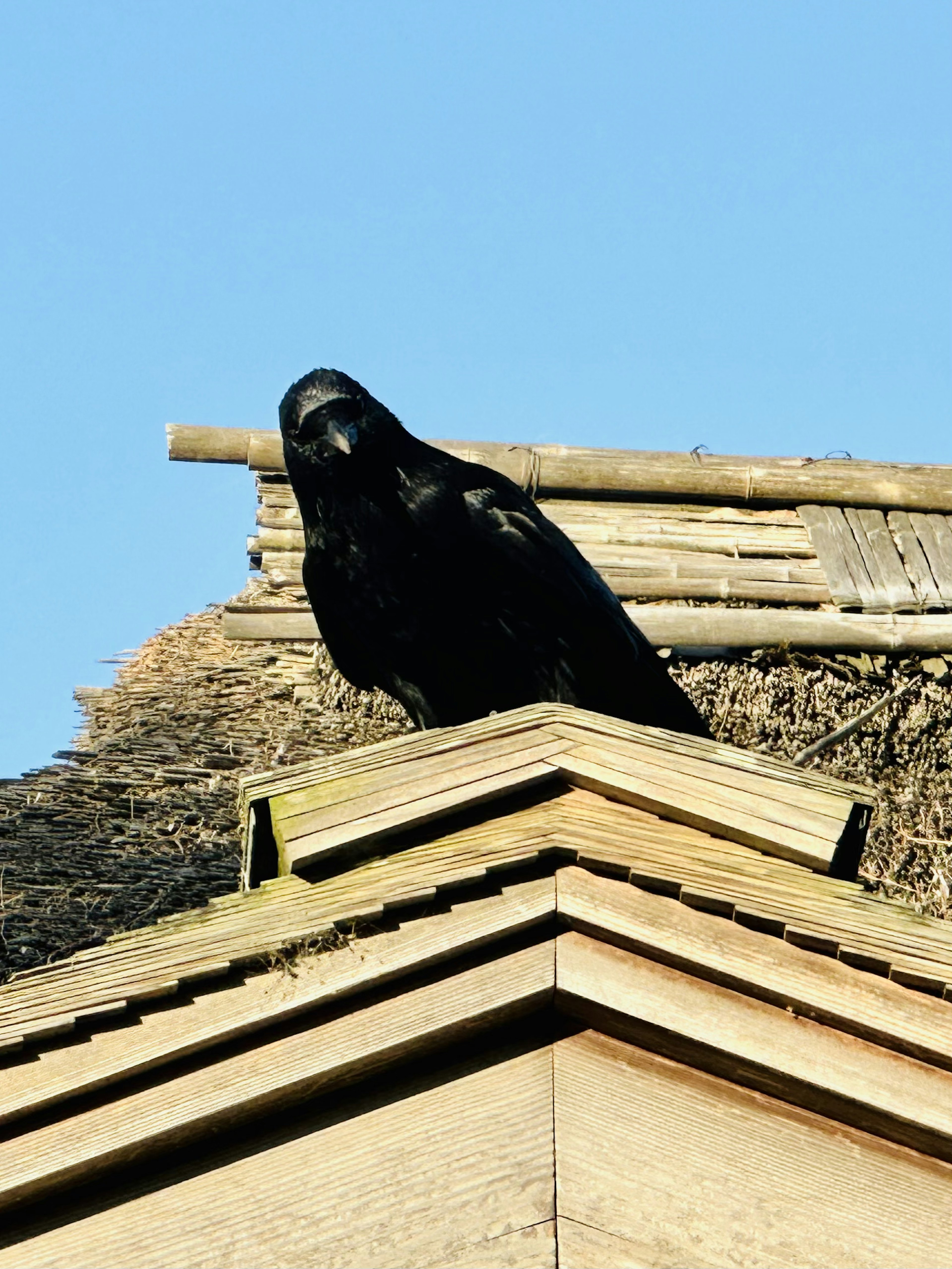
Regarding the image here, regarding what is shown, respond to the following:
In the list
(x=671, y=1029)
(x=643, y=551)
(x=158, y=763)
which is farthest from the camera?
(x=643, y=551)

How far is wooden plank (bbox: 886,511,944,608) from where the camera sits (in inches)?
276

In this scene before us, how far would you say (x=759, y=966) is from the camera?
251cm

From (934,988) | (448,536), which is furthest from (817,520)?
(934,988)

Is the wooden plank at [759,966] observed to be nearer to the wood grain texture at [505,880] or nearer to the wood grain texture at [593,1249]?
the wood grain texture at [505,880]

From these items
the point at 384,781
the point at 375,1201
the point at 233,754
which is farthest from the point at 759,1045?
the point at 233,754

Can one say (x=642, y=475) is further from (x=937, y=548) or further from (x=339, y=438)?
(x=339, y=438)

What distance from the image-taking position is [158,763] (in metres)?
6.25

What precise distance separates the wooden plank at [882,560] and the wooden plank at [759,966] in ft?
15.2

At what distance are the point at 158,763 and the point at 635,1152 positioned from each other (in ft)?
13.3

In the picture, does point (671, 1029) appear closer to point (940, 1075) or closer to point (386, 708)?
point (940, 1075)

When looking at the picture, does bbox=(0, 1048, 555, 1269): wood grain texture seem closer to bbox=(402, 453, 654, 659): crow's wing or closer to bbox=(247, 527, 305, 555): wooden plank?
bbox=(402, 453, 654, 659): crow's wing

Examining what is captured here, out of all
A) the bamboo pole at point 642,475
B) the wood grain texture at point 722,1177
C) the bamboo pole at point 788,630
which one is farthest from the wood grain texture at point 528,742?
the bamboo pole at point 642,475

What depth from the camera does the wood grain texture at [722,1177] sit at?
2.37 meters

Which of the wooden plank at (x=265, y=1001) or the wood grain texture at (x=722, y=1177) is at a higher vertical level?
the wooden plank at (x=265, y=1001)
